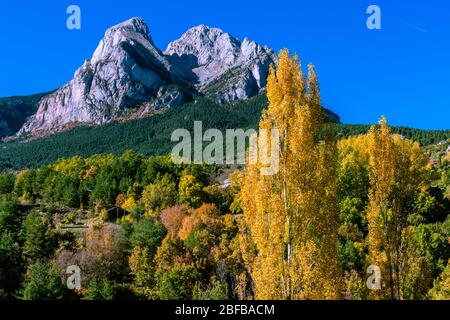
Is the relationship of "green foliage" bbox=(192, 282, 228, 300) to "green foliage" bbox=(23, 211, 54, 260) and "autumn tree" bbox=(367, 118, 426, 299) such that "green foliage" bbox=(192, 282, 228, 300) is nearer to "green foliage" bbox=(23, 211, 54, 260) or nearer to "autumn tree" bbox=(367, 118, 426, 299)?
"autumn tree" bbox=(367, 118, 426, 299)

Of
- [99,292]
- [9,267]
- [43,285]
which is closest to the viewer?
[43,285]

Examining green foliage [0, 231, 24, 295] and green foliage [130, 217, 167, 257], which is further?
green foliage [130, 217, 167, 257]

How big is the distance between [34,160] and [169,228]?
6024 inches

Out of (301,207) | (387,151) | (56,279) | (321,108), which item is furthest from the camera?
(56,279)

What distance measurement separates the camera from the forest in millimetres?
16094

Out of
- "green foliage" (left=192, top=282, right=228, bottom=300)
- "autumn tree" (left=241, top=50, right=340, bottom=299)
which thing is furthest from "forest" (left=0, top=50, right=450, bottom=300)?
"green foliage" (left=192, top=282, right=228, bottom=300)

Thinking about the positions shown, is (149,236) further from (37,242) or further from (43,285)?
(43,285)

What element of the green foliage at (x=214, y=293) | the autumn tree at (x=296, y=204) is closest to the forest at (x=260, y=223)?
the autumn tree at (x=296, y=204)

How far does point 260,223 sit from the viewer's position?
1628 centimetres

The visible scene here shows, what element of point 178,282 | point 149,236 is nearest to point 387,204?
point 178,282

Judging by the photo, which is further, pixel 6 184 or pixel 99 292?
pixel 6 184

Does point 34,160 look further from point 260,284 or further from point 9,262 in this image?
point 260,284
